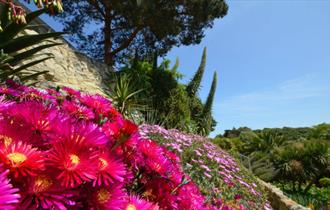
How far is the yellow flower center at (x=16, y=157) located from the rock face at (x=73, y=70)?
342 inches

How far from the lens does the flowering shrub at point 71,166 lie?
1.71 ft

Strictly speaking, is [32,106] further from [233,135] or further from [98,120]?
[233,135]

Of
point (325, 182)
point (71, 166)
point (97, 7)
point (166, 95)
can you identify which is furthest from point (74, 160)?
point (325, 182)

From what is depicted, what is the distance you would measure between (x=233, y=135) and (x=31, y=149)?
2868 centimetres

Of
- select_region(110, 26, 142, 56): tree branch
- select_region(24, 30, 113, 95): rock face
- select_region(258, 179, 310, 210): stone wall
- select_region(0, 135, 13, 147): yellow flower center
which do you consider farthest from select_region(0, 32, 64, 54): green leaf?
select_region(110, 26, 142, 56): tree branch

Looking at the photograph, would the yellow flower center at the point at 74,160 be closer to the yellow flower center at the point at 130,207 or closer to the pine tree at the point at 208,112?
the yellow flower center at the point at 130,207

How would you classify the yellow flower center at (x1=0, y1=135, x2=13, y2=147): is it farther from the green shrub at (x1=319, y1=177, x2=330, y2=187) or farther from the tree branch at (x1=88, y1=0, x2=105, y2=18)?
the green shrub at (x1=319, y1=177, x2=330, y2=187)

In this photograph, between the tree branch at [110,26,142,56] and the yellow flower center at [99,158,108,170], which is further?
the tree branch at [110,26,142,56]

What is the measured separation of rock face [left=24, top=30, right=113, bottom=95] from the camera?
31.7 feet

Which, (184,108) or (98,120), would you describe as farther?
(184,108)

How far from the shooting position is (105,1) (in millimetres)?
13742

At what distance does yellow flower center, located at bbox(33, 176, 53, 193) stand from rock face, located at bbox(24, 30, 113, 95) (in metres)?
8.72

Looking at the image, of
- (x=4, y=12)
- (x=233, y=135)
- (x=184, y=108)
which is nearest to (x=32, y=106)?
(x=4, y=12)

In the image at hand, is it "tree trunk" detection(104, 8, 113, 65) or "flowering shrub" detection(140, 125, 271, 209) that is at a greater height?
"tree trunk" detection(104, 8, 113, 65)
